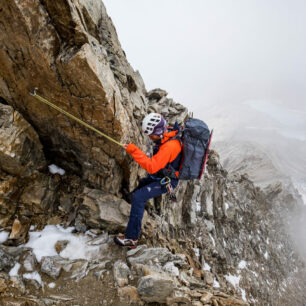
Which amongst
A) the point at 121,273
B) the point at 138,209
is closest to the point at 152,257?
the point at 121,273

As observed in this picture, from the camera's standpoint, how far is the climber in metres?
6.22

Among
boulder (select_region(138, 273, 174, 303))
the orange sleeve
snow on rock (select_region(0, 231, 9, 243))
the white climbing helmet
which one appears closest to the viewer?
boulder (select_region(138, 273, 174, 303))

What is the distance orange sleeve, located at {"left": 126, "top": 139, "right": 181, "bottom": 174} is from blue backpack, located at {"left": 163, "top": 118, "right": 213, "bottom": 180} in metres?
0.38

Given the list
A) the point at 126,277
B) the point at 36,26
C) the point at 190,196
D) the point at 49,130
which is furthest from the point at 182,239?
the point at 36,26

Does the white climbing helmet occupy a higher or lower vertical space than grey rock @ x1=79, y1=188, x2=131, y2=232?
higher

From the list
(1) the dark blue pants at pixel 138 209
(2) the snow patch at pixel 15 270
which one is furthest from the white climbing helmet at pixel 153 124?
(2) the snow patch at pixel 15 270

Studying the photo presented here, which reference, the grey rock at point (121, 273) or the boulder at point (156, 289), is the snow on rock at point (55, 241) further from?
the boulder at point (156, 289)

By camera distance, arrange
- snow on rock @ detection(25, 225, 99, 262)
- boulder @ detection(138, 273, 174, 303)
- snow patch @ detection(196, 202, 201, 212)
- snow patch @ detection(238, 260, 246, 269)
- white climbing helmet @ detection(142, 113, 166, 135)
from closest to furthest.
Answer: boulder @ detection(138, 273, 174, 303) → snow on rock @ detection(25, 225, 99, 262) → white climbing helmet @ detection(142, 113, 166, 135) → snow patch @ detection(196, 202, 201, 212) → snow patch @ detection(238, 260, 246, 269)

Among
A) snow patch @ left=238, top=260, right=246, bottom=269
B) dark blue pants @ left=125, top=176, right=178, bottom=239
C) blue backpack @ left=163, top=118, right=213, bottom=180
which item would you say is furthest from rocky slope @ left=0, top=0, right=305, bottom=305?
snow patch @ left=238, top=260, right=246, bottom=269

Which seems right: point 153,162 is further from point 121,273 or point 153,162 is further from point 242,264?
point 242,264

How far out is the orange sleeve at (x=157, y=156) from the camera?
617 centimetres

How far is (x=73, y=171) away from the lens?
27.0 ft

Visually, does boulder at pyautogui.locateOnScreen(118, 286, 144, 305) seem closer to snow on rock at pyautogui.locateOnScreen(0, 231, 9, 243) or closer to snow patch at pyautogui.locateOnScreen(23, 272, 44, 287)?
snow patch at pyautogui.locateOnScreen(23, 272, 44, 287)

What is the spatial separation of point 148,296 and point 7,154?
587 cm
